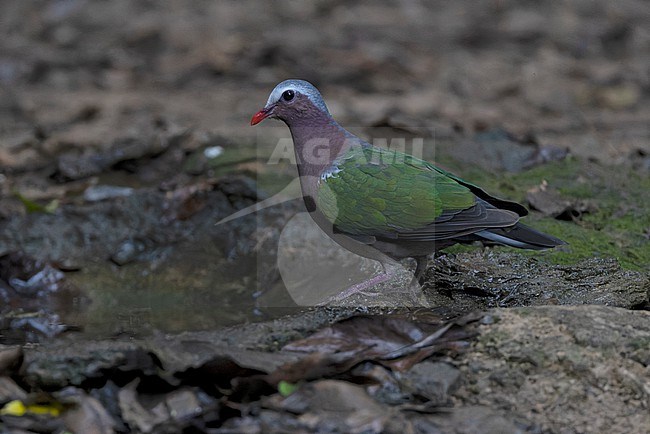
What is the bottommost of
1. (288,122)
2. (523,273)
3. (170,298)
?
(170,298)

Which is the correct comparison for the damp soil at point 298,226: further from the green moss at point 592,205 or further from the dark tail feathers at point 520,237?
the dark tail feathers at point 520,237

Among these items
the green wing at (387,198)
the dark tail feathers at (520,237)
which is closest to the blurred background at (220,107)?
the dark tail feathers at (520,237)

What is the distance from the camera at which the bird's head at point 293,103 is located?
4449 mm

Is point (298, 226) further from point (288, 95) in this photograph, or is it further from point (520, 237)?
point (520, 237)

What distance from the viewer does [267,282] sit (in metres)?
4.82

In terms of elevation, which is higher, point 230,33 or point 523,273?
point 230,33

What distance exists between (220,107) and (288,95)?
395 cm

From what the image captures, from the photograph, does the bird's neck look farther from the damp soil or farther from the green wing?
the damp soil

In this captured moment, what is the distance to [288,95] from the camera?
14.6 feet

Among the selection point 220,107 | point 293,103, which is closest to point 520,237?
point 293,103

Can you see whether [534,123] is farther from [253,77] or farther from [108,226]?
[108,226]

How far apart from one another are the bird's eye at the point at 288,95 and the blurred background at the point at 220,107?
1.00m

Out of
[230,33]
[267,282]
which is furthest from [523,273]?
[230,33]

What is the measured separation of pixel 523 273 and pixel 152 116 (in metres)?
4.57
